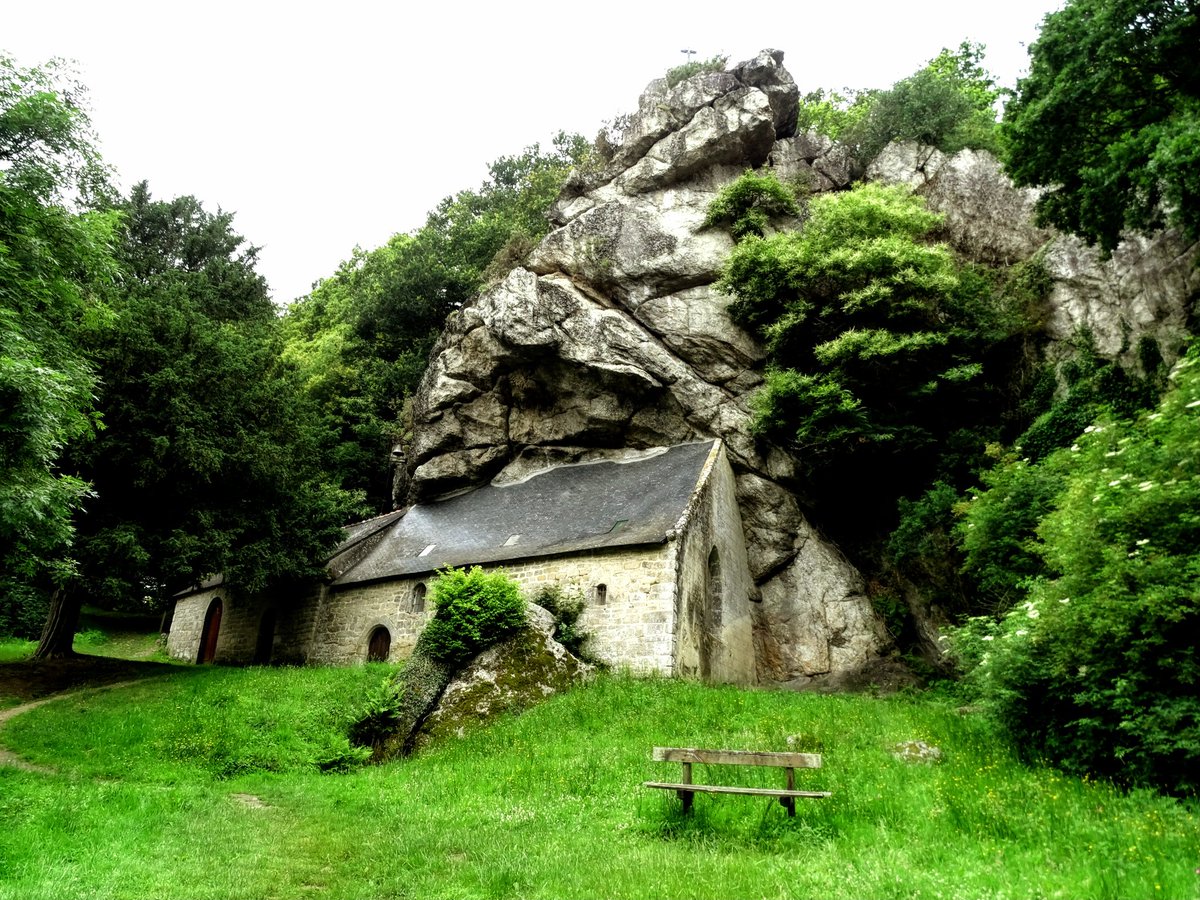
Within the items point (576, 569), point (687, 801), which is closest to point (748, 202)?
point (576, 569)

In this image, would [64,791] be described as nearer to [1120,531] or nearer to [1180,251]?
[1120,531]

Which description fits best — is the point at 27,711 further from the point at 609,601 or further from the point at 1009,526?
the point at 1009,526

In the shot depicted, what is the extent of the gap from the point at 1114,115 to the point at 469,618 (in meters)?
16.0

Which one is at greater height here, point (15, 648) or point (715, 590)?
point (715, 590)

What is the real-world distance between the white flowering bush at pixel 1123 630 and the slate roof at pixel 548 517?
10068 millimetres

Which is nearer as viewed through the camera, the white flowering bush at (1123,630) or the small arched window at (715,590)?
the white flowering bush at (1123,630)

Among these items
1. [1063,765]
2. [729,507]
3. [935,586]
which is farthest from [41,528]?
[935,586]

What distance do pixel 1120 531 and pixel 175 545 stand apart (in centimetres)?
1966

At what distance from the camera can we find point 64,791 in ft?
32.0

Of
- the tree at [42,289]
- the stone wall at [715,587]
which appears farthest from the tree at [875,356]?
the tree at [42,289]

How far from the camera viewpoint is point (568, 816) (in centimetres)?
898

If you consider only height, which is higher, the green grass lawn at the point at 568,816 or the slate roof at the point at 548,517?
the slate roof at the point at 548,517

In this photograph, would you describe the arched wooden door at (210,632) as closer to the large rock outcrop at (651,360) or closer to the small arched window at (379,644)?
the large rock outcrop at (651,360)

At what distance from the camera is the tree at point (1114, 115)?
12.5 metres
